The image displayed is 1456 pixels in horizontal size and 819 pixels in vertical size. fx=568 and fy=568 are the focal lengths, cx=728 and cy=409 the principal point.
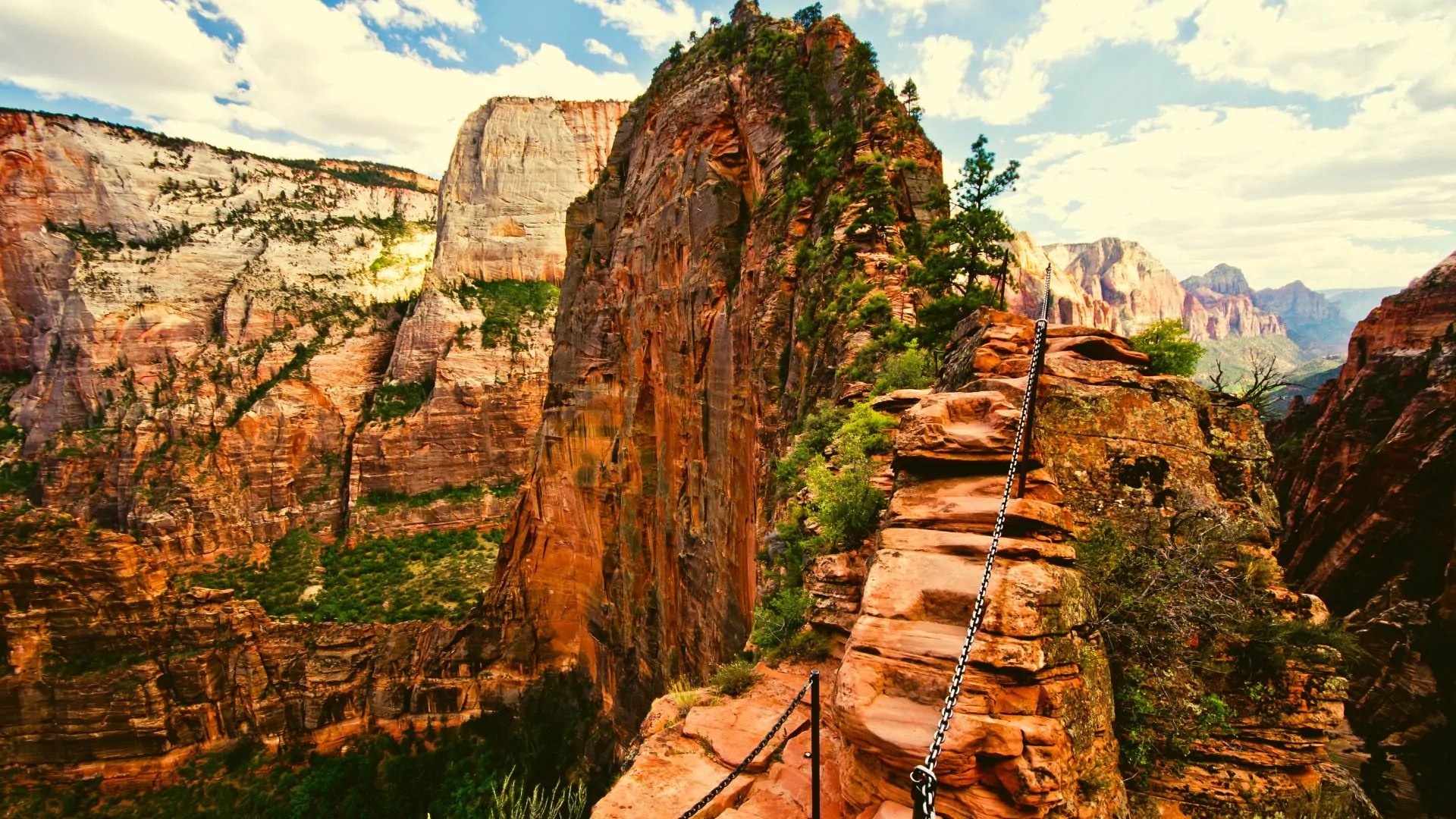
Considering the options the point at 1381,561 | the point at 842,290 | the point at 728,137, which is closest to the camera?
the point at 842,290

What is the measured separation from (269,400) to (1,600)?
32790 mm

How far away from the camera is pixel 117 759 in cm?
3219

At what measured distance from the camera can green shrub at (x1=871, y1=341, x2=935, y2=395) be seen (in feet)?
42.2

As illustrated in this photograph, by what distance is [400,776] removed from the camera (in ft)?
113

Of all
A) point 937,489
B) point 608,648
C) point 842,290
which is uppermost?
point 842,290

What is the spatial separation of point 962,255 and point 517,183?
77.7 metres

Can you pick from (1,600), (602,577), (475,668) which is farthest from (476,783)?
(1,600)

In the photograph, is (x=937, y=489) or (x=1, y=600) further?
(x=1, y=600)

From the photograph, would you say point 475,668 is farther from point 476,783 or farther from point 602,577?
point 602,577

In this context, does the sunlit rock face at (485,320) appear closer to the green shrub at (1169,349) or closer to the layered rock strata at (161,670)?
the layered rock strata at (161,670)

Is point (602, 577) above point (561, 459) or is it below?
below

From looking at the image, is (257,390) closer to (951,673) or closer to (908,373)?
(908,373)

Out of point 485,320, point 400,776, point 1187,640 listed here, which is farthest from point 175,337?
point 1187,640

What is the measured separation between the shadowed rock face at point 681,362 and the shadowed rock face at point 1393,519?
60.9 ft
